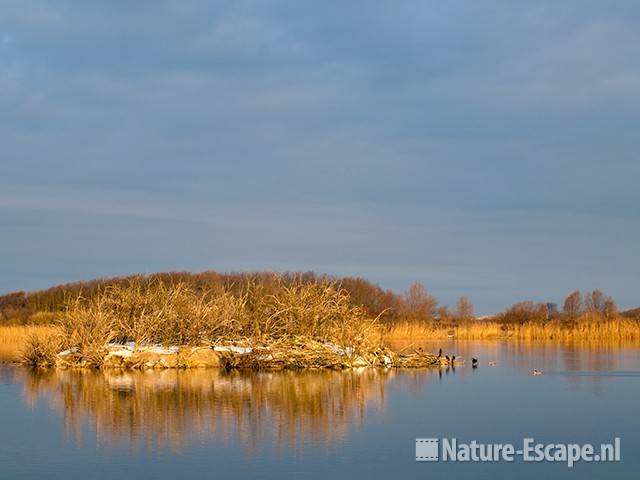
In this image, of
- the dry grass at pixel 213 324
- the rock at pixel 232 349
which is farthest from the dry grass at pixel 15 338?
the rock at pixel 232 349

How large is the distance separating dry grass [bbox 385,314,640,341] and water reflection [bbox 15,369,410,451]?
20.0 metres

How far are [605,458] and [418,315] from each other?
51.7m

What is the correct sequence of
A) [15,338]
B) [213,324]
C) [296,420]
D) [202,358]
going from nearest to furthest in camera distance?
Result: [296,420], [202,358], [213,324], [15,338]

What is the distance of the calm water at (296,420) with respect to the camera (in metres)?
11.9

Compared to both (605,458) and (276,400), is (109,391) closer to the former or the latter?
(276,400)

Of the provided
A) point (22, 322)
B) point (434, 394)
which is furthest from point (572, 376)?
point (22, 322)

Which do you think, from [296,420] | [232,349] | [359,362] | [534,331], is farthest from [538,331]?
[296,420]

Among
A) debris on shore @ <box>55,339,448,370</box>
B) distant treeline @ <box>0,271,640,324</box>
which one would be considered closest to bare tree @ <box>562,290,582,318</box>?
distant treeline @ <box>0,271,640,324</box>

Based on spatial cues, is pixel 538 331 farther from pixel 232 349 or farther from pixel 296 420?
pixel 296 420

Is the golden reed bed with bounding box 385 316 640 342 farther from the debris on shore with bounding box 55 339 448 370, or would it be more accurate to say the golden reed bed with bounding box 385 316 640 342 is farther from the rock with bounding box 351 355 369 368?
the rock with bounding box 351 355 369 368

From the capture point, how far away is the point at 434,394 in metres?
20.5

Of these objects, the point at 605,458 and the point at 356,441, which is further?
the point at 356,441

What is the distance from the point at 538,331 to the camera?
49.3 meters

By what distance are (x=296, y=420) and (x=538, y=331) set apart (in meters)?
Answer: 35.8
